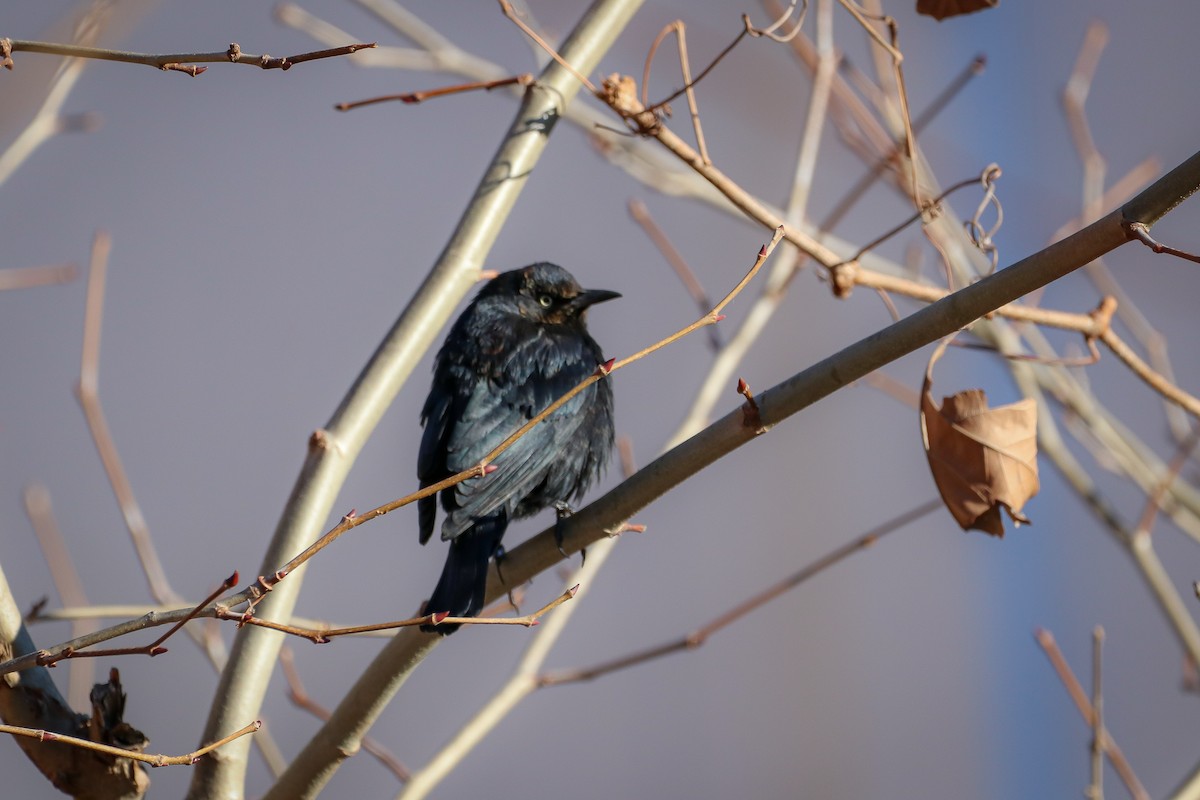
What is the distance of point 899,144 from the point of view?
3449 mm

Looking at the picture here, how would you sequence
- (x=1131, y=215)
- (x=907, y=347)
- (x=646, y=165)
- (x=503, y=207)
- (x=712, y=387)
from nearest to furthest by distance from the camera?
1. (x=1131, y=215)
2. (x=907, y=347)
3. (x=503, y=207)
4. (x=712, y=387)
5. (x=646, y=165)

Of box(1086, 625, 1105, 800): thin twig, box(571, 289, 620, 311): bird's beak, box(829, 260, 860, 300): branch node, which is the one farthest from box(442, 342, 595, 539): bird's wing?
box(1086, 625, 1105, 800): thin twig

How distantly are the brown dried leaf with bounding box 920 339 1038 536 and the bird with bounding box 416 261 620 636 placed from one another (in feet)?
3.71

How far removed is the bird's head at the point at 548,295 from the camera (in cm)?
410

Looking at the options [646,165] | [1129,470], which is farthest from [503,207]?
[1129,470]

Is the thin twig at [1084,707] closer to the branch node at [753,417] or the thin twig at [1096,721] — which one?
the thin twig at [1096,721]

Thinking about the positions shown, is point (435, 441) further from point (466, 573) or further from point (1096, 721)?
point (1096, 721)

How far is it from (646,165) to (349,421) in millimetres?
1771

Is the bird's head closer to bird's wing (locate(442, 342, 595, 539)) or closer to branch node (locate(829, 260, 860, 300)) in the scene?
bird's wing (locate(442, 342, 595, 539))

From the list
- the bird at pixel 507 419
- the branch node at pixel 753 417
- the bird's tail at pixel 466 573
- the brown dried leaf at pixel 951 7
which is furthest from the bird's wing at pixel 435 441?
the brown dried leaf at pixel 951 7

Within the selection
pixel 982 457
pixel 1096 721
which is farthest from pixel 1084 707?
pixel 982 457

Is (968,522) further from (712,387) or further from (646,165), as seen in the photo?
(646,165)

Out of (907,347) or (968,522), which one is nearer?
(907,347)

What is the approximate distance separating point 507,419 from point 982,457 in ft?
4.95
